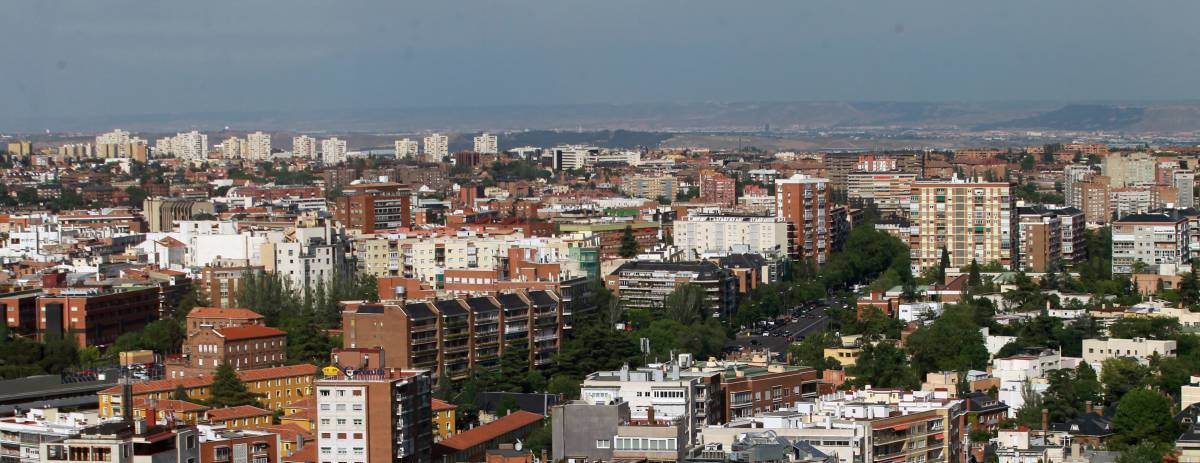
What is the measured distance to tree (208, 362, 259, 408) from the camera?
27953mm

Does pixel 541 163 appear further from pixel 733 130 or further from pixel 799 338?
pixel 733 130

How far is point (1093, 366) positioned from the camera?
101 ft

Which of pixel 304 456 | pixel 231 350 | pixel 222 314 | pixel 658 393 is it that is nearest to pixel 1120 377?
pixel 658 393

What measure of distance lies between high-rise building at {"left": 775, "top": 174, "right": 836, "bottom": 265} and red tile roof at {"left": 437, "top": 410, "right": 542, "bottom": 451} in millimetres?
23570

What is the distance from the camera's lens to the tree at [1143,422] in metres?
24.5

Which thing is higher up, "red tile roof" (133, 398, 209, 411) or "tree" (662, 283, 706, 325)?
"tree" (662, 283, 706, 325)

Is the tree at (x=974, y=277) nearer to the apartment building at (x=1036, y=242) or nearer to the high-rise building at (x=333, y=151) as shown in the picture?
the apartment building at (x=1036, y=242)

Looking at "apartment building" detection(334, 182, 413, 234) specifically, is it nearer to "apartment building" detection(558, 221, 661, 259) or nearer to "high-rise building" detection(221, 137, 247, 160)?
"apartment building" detection(558, 221, 661, 259)

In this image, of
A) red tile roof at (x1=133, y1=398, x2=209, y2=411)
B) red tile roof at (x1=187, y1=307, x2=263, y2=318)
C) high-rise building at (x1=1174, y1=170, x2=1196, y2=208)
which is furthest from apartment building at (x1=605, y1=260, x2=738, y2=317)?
high-rise building at (x1=1174, y1=170, x2=1196, y2=208)

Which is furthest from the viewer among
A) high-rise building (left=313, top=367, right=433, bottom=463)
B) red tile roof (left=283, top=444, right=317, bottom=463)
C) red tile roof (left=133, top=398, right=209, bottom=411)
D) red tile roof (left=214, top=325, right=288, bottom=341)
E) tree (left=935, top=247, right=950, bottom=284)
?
tree (left=935, top=247, right=950, bottom=284)

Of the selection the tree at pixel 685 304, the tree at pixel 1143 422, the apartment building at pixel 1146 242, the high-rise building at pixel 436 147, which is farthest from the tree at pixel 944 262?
the high-rise building at pixel 436 147

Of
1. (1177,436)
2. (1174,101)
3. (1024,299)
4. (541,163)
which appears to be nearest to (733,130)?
(1174,101)

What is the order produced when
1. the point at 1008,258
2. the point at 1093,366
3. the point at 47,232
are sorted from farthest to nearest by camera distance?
1. the point at 47,232
2. the point at 1008,258
3. the point at 1093,366

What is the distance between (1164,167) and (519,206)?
19.9m
